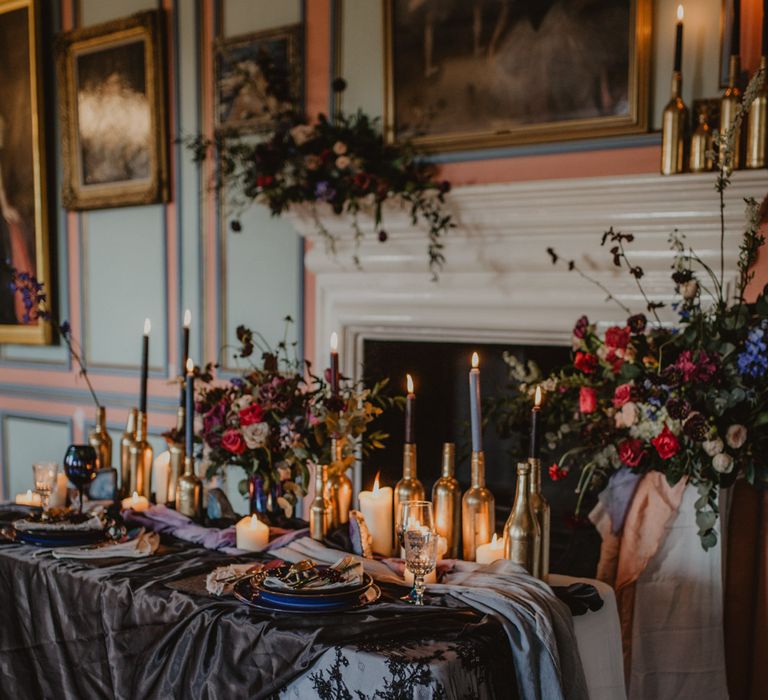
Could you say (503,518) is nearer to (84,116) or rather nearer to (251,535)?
(251,535)

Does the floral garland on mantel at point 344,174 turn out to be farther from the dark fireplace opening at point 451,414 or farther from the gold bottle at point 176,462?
the gold bottle at point 176,462

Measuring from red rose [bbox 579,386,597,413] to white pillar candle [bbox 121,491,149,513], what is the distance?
48.8 inches

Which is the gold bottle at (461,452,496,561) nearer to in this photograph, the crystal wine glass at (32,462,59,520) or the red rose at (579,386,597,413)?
the red rose at (579,386,597,413)

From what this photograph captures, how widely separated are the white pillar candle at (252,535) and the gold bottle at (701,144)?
182 cm

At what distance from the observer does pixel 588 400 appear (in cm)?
232

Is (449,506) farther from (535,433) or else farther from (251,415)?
(251,415)

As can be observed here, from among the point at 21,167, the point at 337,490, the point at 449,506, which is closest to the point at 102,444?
the point at 337,490

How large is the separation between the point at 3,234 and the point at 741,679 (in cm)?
435

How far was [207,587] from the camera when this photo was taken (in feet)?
5.80

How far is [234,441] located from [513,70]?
1.90 m

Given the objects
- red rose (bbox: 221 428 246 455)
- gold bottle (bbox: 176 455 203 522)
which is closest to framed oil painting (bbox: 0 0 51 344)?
gold bottle (bbox: 176 455 203 522)

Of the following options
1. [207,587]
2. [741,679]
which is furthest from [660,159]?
[207,587]

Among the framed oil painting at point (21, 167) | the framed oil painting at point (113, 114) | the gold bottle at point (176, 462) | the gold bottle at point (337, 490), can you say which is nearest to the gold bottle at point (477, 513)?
the gold bottle at point (337, 490)

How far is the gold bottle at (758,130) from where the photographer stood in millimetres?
2711
